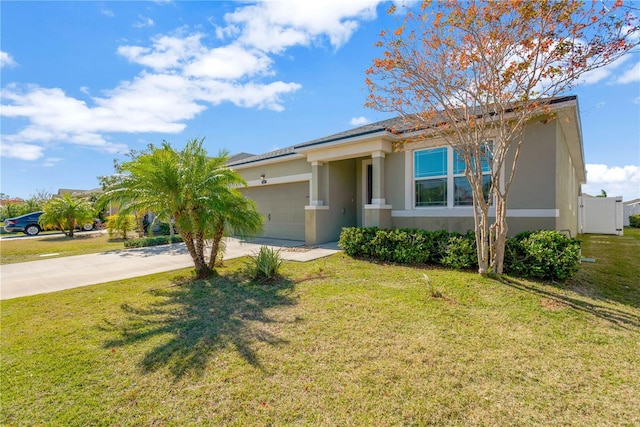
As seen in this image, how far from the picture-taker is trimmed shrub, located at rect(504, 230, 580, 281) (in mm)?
6230

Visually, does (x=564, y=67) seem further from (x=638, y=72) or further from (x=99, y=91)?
(x=99, y=91)

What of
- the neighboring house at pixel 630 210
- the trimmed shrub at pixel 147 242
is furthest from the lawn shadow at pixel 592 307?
the neighboring house at pixel 630 210

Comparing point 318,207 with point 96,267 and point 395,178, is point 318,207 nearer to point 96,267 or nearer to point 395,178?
point 395,178

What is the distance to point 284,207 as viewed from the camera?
1550 centimetres

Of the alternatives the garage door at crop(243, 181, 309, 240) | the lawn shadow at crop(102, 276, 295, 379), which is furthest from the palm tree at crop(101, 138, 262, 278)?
the garage door at crop(243, 181, 309, 240)

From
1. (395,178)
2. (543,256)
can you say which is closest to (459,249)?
(543,256)

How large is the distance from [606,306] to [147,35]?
1319 centimetres

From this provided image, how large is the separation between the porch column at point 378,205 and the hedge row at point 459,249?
116cm

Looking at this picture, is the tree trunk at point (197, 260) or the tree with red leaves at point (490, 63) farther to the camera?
the tree trunk at point (197, 260)

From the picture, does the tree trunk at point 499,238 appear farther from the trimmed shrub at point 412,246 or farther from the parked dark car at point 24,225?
the parked dark car at point 24,225

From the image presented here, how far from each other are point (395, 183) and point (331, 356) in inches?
330

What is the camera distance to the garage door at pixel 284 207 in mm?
14688

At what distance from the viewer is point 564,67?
5.78 meters

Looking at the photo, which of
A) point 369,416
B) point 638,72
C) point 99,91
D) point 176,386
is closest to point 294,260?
point 176,386
